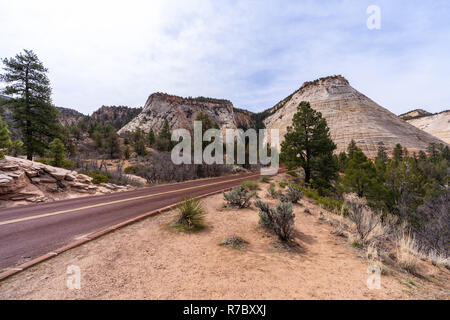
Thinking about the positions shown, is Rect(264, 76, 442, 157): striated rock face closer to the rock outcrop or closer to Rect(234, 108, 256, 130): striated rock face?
Rect(234, 108, 256, 130): striated rock face

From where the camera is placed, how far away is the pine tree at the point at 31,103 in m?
16.5

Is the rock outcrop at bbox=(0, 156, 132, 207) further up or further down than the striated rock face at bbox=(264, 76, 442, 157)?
further down

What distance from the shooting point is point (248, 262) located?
3.49m

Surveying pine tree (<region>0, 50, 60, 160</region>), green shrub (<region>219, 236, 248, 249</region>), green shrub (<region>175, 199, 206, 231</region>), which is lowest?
green shrub (<region>219, 236, 248, 249</region>)

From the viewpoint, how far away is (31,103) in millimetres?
17203

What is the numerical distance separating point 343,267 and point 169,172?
17.5 meters

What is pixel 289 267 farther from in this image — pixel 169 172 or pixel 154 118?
pixel 154 118

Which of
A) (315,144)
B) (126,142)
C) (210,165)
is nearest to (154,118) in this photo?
(126,142)

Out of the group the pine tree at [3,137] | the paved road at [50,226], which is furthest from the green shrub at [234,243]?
the pine tree at [3,137]

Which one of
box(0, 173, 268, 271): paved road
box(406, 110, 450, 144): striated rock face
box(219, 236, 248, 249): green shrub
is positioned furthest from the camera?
box(406, 110, 450, 144): striated rock face

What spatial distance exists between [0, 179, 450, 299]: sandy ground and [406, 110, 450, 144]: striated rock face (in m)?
135

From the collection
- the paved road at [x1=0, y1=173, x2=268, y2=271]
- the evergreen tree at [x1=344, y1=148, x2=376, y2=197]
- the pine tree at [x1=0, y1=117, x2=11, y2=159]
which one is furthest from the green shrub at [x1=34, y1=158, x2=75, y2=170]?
the evergreen tree at [x1=344, y1=148, x2=376, y2=197]

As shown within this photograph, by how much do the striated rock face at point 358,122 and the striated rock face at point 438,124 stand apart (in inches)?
1769

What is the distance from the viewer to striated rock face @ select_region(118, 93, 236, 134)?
82.4m
